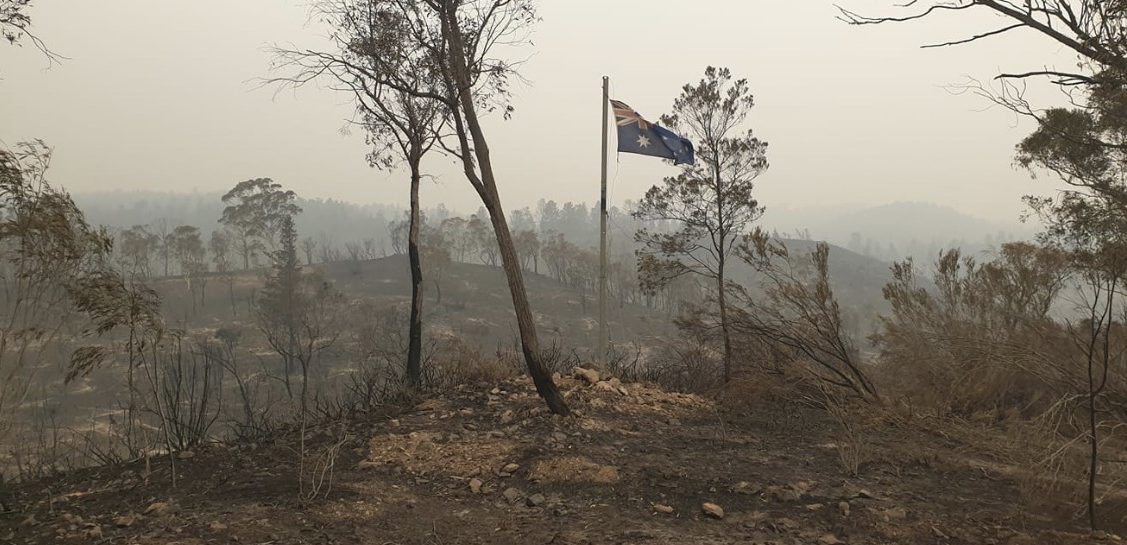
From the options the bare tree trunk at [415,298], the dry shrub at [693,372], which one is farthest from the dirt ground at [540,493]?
the dry shrub at [693,372]

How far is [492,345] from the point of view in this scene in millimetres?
57062

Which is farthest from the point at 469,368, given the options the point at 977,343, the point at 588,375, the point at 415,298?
the point at 977,343

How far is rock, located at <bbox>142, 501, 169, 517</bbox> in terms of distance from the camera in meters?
4.62

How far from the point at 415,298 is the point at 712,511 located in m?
7.50

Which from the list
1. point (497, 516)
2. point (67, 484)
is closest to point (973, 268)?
point (497, 516)

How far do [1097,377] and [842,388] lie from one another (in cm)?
308

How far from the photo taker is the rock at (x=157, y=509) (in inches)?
182

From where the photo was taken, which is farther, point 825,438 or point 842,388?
point 842,388

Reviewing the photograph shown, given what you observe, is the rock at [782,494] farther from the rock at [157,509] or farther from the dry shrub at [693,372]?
the dry shrub at [693,372]

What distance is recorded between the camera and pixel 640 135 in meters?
11.1

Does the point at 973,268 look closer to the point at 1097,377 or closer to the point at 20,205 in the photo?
the point at 1097,377

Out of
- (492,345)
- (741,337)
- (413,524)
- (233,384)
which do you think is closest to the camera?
(413,524)

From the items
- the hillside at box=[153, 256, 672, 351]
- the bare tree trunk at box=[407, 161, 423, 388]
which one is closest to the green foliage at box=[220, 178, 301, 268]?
the hillside at box=[153, 256, 672, 351]

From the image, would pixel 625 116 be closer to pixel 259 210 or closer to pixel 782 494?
pixel 782 494
